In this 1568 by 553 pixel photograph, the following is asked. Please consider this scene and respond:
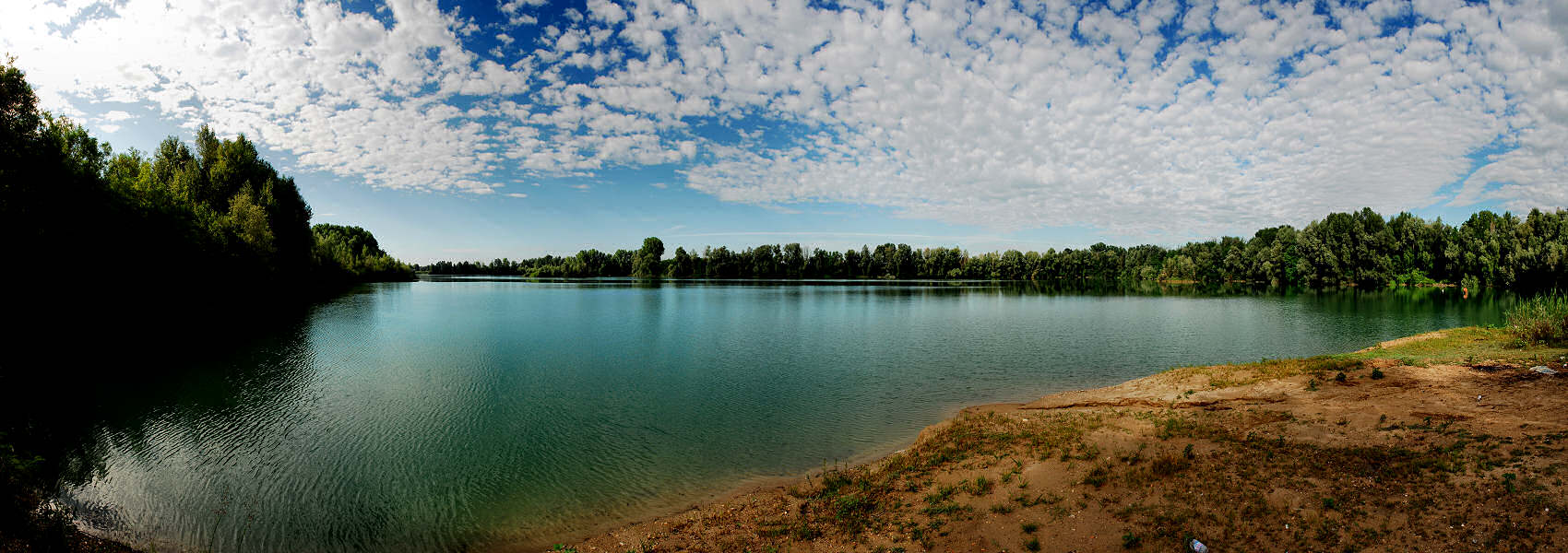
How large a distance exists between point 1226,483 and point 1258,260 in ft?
471

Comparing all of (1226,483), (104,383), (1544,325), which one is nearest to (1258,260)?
(1544,325)

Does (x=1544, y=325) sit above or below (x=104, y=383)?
above

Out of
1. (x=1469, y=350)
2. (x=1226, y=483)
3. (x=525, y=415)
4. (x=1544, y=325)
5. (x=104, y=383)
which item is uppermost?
(x=1544, y=325)

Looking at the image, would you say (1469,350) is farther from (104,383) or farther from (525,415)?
(104,383)

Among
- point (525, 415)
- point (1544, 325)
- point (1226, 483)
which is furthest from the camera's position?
Answer: point (525, 415)

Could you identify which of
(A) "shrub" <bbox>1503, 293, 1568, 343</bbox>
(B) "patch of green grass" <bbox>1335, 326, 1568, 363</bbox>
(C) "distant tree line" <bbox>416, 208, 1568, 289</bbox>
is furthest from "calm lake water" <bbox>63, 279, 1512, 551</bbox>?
(C) "distant tree line" <bbox>416, 208, 1568, 289</bbox>

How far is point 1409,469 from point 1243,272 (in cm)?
14853

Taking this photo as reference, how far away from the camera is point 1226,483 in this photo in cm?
744

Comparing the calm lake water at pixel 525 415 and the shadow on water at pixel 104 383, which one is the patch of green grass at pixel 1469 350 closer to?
the calm lake water at pixel 525 415

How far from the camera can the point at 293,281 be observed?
66500 mm

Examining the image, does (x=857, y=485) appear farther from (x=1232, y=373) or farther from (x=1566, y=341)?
(x=1566, y=341)

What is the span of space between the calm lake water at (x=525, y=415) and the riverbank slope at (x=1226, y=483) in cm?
250

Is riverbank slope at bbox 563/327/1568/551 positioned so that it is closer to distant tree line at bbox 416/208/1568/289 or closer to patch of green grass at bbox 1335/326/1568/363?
patch of green grass at bbox 1335/326/1568/363

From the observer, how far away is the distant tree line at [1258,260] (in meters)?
72.6
